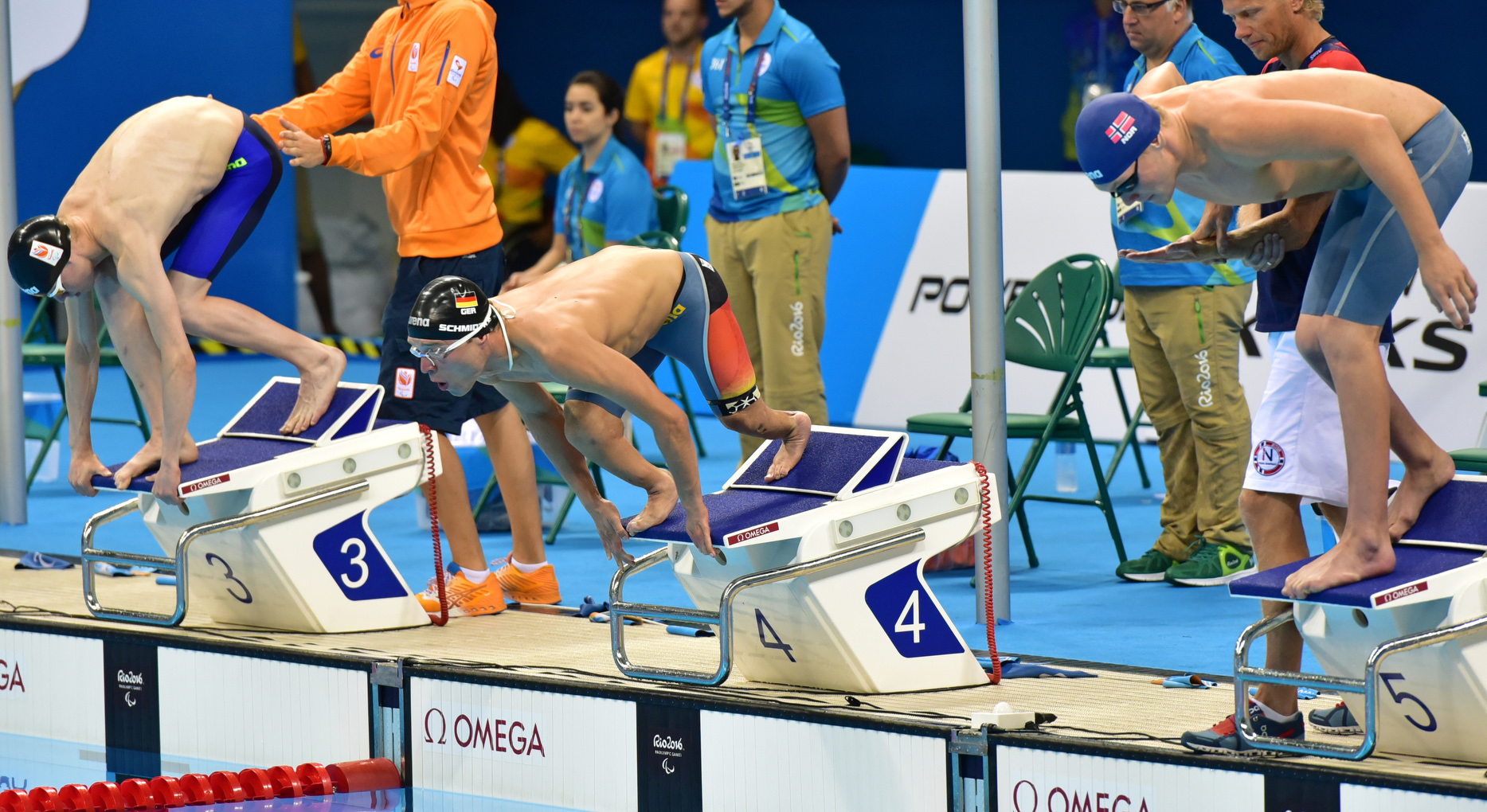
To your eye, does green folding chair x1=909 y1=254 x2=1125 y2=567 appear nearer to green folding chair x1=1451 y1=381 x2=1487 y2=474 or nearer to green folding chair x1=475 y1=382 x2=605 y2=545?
green folding chair x1=1451 y1=381 x2=1487 y2=474

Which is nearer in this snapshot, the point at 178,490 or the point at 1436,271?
the point at 1436,271

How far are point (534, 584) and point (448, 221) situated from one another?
3.65 ft

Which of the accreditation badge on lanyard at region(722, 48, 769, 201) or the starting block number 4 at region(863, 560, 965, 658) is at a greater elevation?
the accreditation badge on lanyard at region(722, 48, 769, 201)

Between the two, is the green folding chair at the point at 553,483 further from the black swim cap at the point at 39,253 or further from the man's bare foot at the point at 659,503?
the man's bare foot at the point at 659,503

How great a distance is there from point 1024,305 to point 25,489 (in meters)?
4.15

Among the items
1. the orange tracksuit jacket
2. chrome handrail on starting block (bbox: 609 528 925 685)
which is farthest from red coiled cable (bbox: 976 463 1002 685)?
the orange tracksuit jacket

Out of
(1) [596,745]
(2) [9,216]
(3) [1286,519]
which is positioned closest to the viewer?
(3) [1286,519]

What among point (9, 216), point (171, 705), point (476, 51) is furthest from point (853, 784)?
point (9, 216)

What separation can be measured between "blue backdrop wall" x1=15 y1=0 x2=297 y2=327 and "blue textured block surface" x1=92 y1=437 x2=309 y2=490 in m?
8.37

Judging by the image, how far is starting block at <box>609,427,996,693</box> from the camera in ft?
13.2

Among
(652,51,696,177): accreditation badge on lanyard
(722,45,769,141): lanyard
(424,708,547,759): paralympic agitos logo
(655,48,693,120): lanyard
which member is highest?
(655,48,693,120): lanyard

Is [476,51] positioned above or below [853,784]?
above

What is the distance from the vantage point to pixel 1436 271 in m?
3.21

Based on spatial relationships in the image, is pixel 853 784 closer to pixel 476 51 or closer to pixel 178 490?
pixel 178 490
